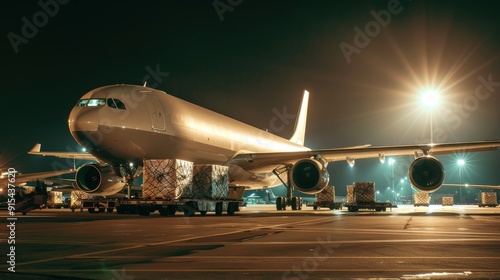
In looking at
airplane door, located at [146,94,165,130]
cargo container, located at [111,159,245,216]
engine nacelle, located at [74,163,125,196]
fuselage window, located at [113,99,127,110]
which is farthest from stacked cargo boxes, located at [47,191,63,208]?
fuselage window, located at [113,99,127,110]

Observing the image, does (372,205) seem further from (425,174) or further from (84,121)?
(84,121)

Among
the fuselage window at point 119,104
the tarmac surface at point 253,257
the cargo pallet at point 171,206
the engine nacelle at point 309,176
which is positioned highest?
the fuselage window at point 119,104

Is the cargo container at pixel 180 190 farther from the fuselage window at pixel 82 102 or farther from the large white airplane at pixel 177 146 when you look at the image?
the fuselage window at pixel 82 102

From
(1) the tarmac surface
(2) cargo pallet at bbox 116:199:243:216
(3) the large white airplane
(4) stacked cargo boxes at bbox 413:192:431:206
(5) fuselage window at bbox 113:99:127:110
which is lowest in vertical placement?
(1) the tarmac surface

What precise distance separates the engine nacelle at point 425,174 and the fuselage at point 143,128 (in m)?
9.98

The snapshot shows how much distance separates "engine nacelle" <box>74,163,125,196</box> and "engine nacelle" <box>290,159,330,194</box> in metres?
8.97

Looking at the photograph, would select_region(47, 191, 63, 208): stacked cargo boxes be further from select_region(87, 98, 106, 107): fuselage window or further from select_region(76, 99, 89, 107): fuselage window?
select_region(87, 98, 106, 107): fuselage window

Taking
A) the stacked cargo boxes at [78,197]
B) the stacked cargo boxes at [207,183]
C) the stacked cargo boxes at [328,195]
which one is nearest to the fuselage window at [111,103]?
the stacked cargo boxes at [207,183]

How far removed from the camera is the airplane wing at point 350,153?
2644cm

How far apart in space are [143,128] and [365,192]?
1966 centimetres

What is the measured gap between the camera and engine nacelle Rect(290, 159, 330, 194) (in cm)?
2650

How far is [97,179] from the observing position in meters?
24.6

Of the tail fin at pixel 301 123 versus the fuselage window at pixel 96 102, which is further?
the tail fin at pixel 301 123

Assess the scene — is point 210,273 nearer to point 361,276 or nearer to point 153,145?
point 361,276
